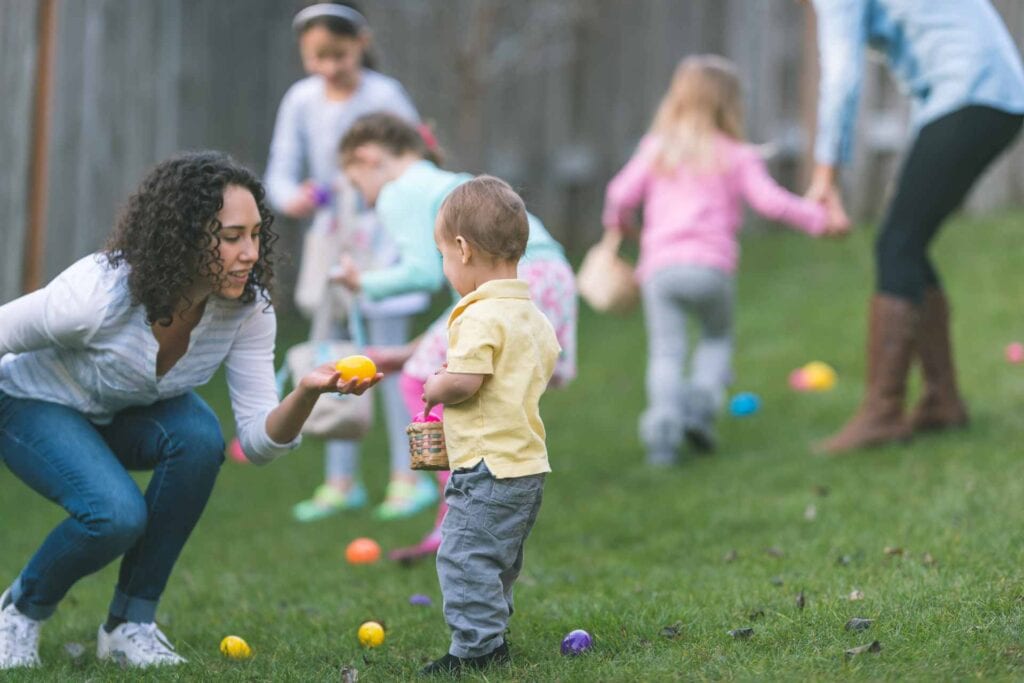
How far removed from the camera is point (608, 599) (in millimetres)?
4211

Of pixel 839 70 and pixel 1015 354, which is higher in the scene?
pixel 839 70

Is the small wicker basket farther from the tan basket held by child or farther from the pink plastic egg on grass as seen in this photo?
the pink plastic egg on grass

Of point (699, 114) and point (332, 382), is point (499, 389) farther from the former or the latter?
point (699, 114)

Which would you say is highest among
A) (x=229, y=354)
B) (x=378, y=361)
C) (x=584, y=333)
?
(x=229, y=354)

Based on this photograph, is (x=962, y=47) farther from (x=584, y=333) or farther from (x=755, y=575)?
(x=584, y=333)

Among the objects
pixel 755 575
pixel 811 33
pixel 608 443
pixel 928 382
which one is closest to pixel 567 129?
pixel 811 33

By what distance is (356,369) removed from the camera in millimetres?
3414

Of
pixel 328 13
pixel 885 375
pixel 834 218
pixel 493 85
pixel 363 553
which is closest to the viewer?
pixel 363 553

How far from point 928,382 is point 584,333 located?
442 cm

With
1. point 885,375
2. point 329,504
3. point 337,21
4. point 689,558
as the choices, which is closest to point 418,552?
point 689,558

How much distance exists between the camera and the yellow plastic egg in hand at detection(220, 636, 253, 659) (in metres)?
3.87

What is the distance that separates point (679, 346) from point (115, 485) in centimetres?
351

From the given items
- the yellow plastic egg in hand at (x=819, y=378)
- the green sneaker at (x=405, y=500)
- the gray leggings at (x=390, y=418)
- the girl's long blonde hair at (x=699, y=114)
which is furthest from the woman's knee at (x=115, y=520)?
the yellow plastic egg in hand at (x=819, y=378)

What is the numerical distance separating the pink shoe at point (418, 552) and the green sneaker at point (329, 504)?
1137 mm
